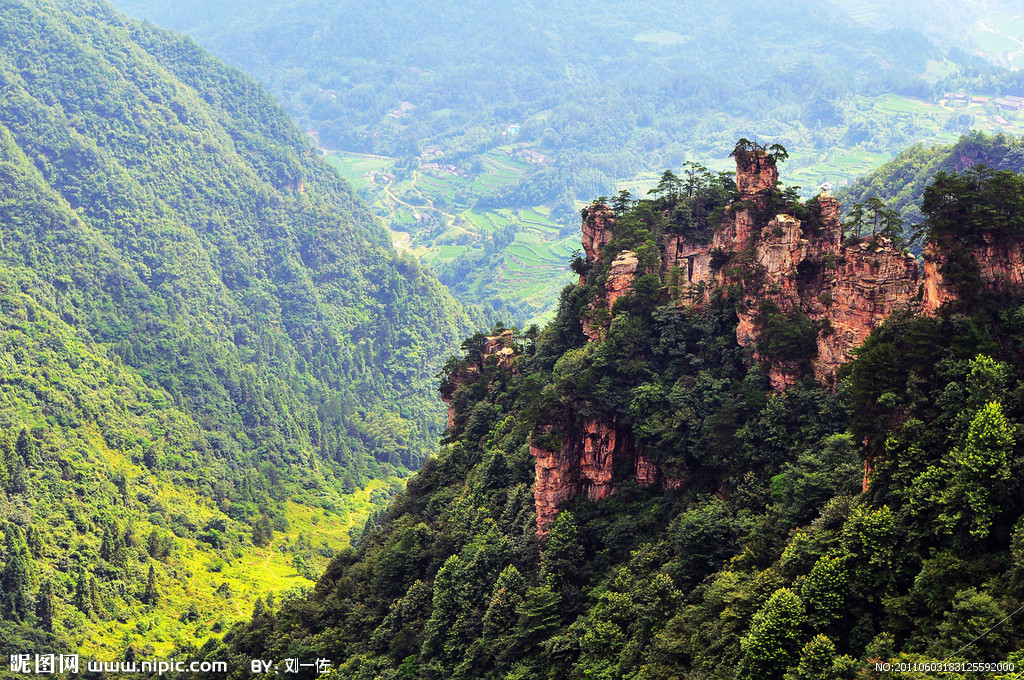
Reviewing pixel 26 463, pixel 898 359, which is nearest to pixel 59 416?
pixel 26 463

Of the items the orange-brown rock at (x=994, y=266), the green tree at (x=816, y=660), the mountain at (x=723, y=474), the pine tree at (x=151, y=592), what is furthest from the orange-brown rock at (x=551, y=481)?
the pine tree at (x=151, y=592)

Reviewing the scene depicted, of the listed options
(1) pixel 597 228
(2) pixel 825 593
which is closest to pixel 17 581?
(1) pixel 597 228

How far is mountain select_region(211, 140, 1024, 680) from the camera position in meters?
41.0

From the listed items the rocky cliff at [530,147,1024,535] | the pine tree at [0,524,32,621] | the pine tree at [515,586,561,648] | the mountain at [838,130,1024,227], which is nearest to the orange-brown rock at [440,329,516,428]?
the rocky cliff at [530,147,1024,535]

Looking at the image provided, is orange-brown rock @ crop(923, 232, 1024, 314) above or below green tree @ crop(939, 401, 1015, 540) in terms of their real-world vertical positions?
above

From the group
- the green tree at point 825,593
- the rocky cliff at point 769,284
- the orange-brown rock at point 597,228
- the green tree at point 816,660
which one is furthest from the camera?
the orange-brown rock at point 597,228

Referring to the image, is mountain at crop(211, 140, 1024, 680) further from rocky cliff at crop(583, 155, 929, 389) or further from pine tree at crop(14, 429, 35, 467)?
pine tree at crop(14, 429, 35, 467)

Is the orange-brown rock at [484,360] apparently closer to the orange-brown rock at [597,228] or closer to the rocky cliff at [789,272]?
the orange-brown rock at [597,228]

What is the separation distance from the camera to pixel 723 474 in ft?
189

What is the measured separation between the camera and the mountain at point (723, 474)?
4103 centimetres

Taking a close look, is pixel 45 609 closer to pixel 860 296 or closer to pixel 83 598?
pixel 83 598

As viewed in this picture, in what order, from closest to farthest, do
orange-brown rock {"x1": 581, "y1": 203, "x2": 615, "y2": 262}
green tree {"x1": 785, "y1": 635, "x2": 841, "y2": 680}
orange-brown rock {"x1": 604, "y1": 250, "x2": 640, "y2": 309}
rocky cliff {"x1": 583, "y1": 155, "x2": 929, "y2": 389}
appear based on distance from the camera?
green tree {"x1": 785, "y1": 635, "x2": 841, "y2": 680}, rocky cliff {"x1": 583, "y1": 155, "x2": 929, "y2": 389}, orange-brown rock {"x1": 604, "y1": 250, "x2": 640, "y2": 309}, orange-brown rock {"x1": 581, "y1": 203, "x2": 615, "y2": 262}

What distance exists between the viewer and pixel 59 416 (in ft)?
476

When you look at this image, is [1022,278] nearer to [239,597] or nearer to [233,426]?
[239,597]
